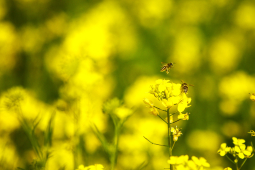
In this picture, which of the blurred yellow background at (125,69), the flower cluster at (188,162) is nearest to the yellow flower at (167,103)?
the flower cluster at (188,162)

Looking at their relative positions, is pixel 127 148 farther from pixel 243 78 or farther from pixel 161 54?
pixel 161 54

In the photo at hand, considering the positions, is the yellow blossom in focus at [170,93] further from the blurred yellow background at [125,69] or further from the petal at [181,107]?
the blurred yellow background at [125,69]

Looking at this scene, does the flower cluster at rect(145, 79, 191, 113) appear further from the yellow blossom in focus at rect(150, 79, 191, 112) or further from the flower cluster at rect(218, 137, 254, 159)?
the flower cluster at rect(218, 137, 254, 159)

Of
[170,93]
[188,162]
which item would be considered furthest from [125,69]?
[188,162]

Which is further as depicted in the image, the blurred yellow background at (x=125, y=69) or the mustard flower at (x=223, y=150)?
the blurred yellow background at (x=125, y=69)

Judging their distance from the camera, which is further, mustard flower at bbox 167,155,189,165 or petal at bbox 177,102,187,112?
petal at bbox 177,102,187,112

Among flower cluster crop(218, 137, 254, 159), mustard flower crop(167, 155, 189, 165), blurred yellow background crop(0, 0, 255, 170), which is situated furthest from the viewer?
blurred yellow background crop(0, 0, 255, 170)

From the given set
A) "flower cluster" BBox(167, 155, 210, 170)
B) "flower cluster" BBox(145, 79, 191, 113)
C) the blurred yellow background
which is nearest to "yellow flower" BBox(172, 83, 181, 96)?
"flower cluster" BBox(145, 79, 191, 113)

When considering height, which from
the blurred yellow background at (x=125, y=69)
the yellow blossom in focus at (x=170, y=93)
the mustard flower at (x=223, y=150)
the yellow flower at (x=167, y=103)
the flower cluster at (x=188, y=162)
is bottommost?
the flower cluster at (x=188, y=162)

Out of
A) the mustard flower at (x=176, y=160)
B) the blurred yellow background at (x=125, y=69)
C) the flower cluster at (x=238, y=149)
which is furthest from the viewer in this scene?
the blurred yellow background at (x=125, y=69)
